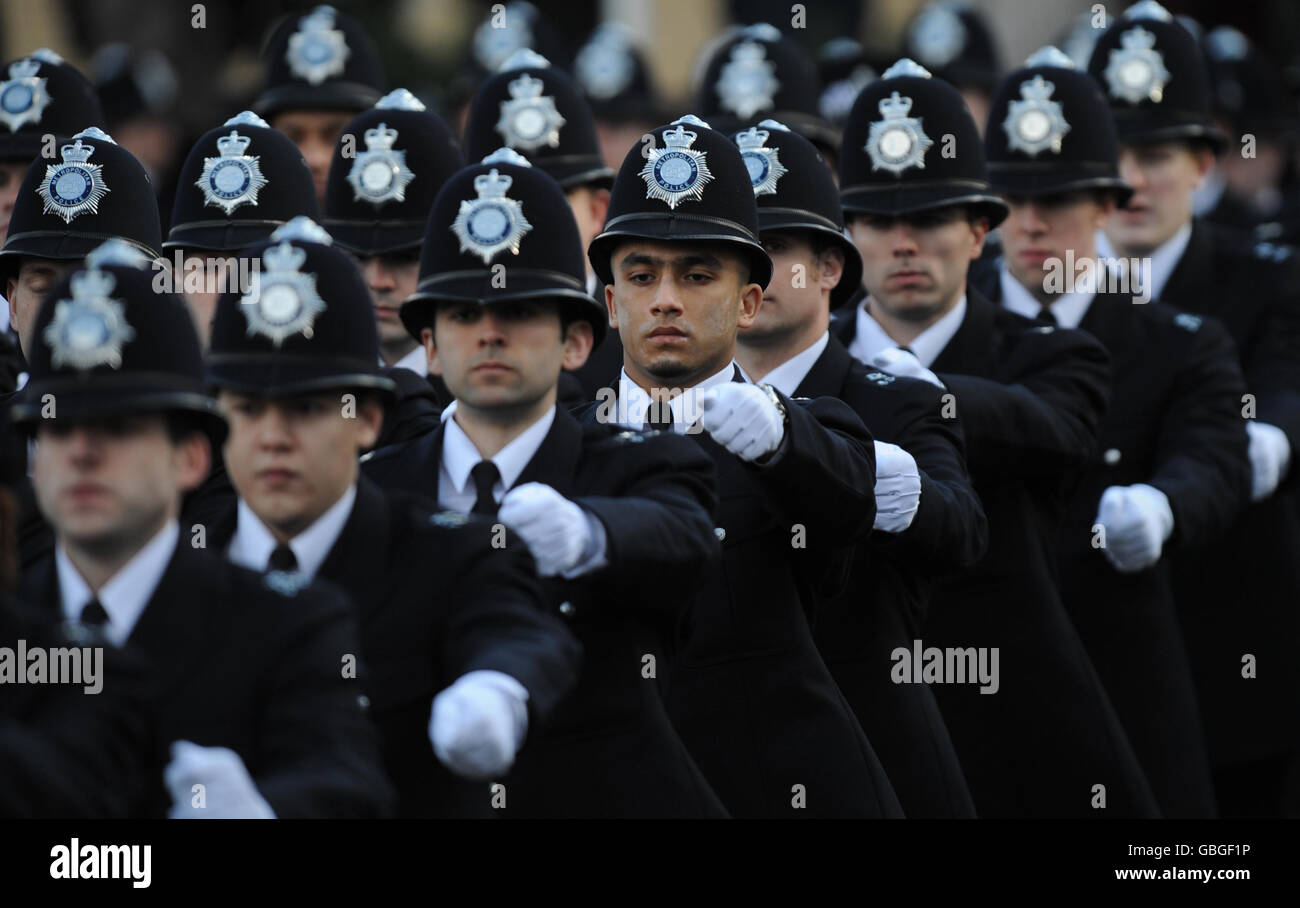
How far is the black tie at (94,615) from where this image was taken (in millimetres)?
5410

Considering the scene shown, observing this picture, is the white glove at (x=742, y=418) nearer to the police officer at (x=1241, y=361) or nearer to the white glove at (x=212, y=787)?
the white glove at (x=212, y=787)

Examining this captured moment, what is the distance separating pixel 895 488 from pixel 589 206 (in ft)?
10.8

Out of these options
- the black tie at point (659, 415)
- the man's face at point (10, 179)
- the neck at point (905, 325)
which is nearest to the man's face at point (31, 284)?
the man's face at point (10, 179)

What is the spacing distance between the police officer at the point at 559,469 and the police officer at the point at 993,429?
1961 mm

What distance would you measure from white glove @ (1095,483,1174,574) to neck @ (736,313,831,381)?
5.45 ft

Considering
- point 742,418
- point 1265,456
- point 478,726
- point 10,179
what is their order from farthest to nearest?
point 1265,456 → point 10,179 → point 742,418 → point 478,726

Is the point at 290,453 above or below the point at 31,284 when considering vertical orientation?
below

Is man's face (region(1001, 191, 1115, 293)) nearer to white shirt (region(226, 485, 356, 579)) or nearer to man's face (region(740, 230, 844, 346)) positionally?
man's face (region(740, 230, 844, 346))

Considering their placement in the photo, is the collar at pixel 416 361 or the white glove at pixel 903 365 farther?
the collar at pixel 416 361

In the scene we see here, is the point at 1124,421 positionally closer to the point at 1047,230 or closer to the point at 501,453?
the point at 1047,230

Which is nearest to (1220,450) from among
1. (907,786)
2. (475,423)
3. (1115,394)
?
(1115,394)

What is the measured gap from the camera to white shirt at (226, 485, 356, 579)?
5.99m

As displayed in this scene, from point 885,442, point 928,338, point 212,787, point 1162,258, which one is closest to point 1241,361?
point 1162,258

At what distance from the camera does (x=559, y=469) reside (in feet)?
21.9
